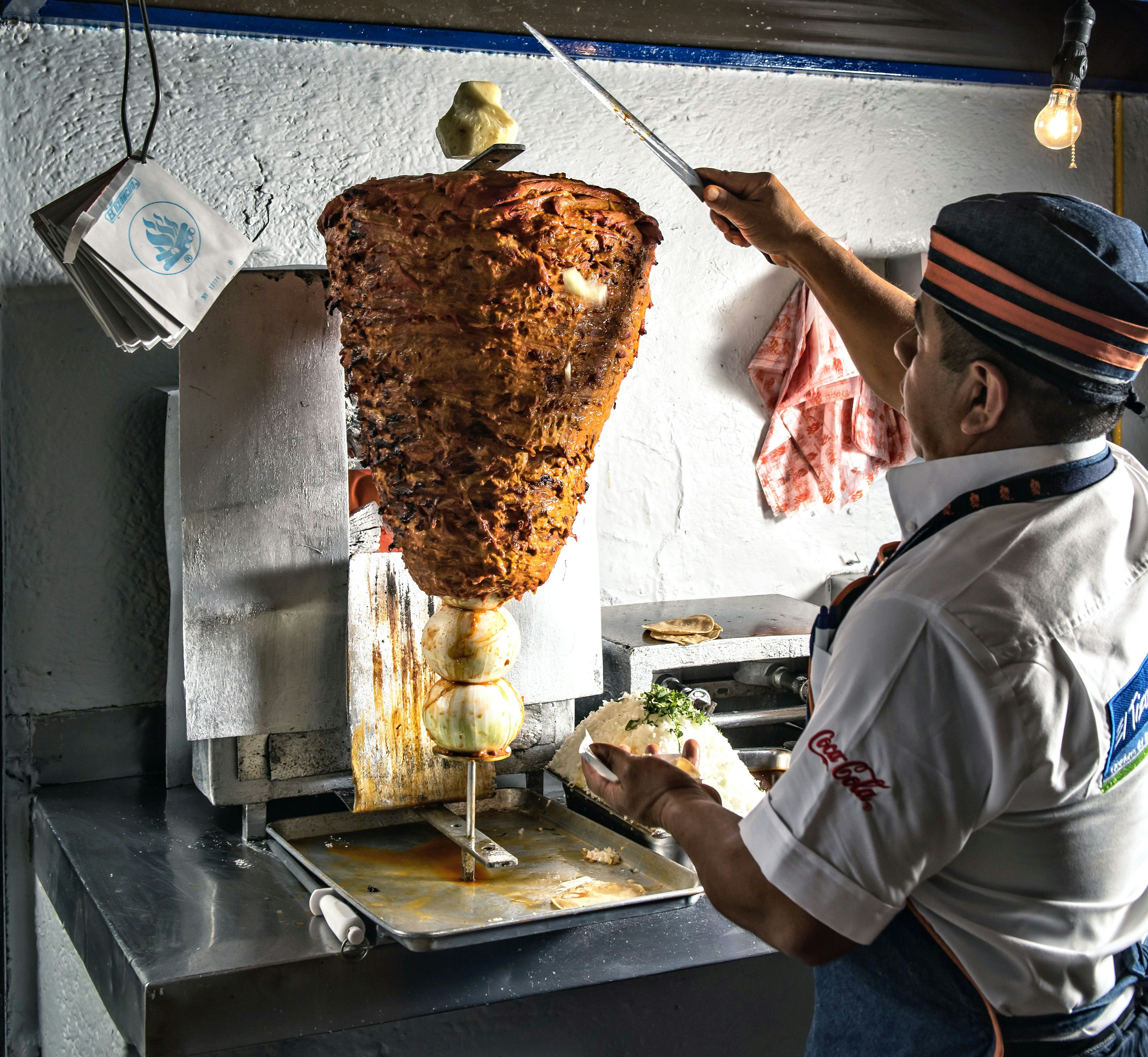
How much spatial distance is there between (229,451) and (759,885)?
1.07 m

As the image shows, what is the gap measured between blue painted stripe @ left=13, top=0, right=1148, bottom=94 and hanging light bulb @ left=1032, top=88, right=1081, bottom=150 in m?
0.57

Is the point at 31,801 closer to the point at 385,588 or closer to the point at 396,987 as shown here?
the point at 385,588

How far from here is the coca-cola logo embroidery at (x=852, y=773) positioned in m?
0.96

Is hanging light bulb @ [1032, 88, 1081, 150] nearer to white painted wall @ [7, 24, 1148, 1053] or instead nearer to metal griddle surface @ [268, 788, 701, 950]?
white painted wall @ [7, 24, 1148, 1053]

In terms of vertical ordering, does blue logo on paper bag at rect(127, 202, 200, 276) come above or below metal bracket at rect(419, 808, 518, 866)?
above

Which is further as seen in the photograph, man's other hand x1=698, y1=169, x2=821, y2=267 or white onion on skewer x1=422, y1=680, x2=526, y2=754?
man's other hand x1=698, y1=169, x2=821, y2=267

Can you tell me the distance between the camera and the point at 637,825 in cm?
175

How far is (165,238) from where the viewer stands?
1475 mm

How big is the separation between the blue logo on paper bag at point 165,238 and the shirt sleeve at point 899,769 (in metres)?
1.03

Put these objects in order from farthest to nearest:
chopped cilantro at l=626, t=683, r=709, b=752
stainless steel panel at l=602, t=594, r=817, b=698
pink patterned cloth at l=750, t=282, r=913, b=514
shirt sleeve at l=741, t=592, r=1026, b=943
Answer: pink patterned cloth at l=750, t=282, r=913, b=514, stainless steel panel at l=602, t=594, r=817, b=698, chopped cilantro at l=626, t=683, r=709, b=752, shirt sleeve at l=741, t=592, r=1026, b=943

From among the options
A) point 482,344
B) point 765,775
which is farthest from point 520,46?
point 765,775

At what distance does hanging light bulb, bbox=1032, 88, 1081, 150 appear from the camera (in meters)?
2.21

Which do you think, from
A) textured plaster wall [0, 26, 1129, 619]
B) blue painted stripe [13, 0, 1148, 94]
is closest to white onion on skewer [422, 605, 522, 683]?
textured plaster wall [0, 26, 1129, 619]

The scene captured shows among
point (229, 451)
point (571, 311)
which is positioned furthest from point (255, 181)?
point (571, 311)
